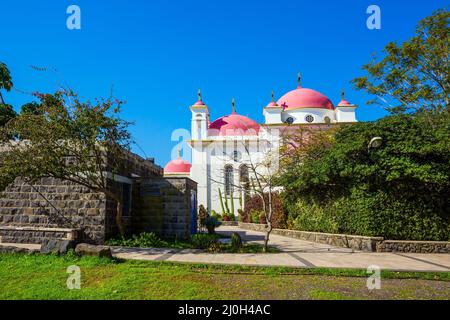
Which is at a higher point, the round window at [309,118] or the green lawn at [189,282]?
the round window at [309,118]

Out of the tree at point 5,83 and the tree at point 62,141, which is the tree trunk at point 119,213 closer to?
the tree at point 62,141

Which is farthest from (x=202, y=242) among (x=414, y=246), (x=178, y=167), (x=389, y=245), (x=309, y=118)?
(x=178, y=167)

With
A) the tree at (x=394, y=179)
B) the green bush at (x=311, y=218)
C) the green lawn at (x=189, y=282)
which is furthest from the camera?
the green bush at (x=311, y=218)

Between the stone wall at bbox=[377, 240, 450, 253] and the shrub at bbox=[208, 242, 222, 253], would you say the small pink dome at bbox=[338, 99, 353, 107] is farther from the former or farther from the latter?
the shrub at bbox=[208, 242, 222, 253]

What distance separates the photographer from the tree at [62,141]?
31.6ft

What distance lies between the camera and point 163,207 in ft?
41.7

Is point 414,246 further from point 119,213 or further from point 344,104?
point 344,104

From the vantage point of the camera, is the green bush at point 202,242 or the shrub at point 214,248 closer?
the shrub at point 214,248

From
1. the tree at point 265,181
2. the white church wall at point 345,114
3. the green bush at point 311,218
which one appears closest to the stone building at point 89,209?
the tree at point 265,181

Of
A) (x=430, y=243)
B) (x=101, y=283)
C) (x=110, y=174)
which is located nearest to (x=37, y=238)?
(x=110, y=174)

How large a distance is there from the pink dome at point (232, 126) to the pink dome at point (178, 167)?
5.28m

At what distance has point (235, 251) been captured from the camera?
10266mm
